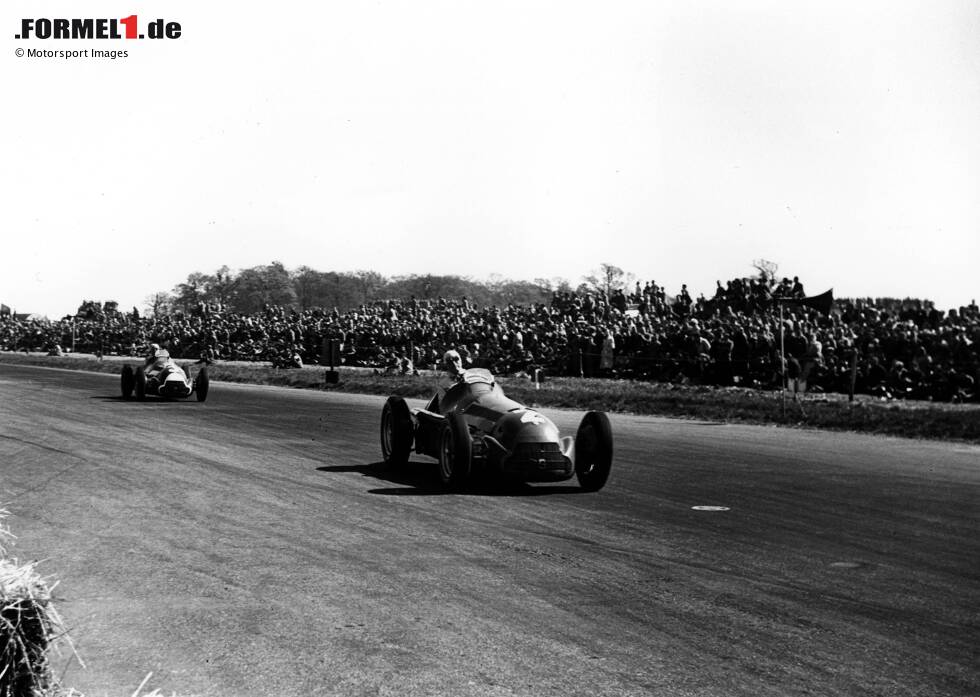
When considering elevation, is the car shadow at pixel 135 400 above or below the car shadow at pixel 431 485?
above

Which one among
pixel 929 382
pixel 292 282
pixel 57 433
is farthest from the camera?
pixel 292 282

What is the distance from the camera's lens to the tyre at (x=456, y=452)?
10031 millimetres

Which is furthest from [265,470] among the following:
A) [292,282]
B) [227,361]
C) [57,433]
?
[292,282]

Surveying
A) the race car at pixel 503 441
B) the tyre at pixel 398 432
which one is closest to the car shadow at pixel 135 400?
the tyre at pixel 398 432

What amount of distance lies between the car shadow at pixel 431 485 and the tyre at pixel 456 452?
0.45 feet

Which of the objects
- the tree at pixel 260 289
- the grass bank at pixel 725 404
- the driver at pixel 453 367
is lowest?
the grass bank at pixel 725 404

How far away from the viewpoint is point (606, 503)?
9.70 meters

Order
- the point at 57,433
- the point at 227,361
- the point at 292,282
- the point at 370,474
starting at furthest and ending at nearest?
1. the point at 292,282
2. the point at 227,361
3. the point at 57,433
4. the point at 370,474

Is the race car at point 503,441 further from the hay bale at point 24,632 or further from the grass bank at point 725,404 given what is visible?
the grass bank at point 725,404

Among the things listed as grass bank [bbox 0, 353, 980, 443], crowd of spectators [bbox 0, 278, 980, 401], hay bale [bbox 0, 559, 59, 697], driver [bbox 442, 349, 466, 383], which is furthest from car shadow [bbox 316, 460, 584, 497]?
crowd of spectators [bbox 0, 278, 980, 401]

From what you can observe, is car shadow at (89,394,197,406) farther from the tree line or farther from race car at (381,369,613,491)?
the tree line

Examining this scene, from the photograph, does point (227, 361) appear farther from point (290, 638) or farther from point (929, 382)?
point (290, 638)

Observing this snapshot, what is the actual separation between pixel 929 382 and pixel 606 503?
44.0ft

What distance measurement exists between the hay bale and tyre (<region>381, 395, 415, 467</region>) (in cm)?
816
